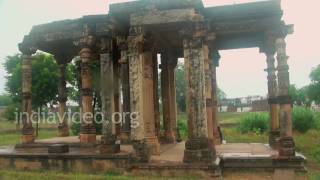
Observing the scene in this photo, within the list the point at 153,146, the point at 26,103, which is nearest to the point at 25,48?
the point at 26,103

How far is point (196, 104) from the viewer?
10781 mm

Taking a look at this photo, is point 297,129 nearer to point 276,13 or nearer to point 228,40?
point 228,40

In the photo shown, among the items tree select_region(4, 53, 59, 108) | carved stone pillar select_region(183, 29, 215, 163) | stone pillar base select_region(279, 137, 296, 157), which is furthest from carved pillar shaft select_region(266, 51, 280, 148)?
tree select_region(4, 53, 59, 108)

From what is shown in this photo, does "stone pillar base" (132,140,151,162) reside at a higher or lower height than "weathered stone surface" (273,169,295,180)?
higher

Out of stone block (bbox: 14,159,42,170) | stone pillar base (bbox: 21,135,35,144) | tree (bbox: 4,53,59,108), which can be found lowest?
stone block (bbox: 14,159,42,170)

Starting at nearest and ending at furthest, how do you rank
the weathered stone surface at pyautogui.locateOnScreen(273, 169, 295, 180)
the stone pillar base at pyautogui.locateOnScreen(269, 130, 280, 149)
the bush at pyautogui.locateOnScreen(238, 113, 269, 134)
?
1. the weathered stone surface at pyautogui.locateOnScreen(273, 169, 295, 180)
2. the stone pillar base at pyautogui.locateOnScreen(269, 130, 280, 149)
3. the bush at pyautogui.locateOnScreen(238, 113, 269, 134)

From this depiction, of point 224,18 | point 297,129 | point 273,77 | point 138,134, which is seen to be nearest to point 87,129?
point 138,134

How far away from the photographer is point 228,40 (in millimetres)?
15055

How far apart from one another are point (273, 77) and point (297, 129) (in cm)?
992

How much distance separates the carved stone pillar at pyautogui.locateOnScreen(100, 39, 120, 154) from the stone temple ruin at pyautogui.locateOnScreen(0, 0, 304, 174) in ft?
0.11

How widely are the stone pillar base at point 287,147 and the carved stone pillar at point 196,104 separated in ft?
7.57

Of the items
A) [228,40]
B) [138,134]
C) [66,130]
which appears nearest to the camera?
[138,134]

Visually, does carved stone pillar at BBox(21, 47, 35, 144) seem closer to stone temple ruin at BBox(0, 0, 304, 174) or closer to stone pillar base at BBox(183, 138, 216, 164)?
stone temple ruin at BBox(0, 0, 304, 174)

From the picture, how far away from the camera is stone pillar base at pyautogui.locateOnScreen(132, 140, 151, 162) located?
11000 mm
